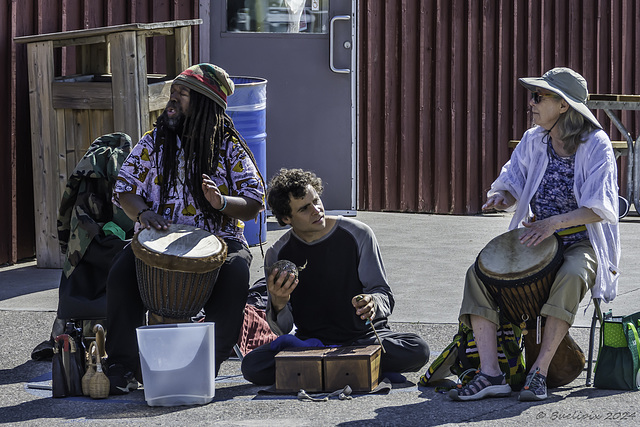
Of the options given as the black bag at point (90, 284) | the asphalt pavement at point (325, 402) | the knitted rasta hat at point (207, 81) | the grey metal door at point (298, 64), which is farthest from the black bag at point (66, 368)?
the grey metal door at point (298, 64)

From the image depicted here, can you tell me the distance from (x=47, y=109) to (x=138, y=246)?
301 cm

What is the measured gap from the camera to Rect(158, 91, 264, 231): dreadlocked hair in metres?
5.42

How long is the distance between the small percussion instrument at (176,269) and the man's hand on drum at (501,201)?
1.25 m

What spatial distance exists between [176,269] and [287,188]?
2.02ft

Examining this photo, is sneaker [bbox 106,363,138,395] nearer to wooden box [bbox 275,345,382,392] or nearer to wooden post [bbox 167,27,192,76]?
wooden box [bbox 275,345,382,392]

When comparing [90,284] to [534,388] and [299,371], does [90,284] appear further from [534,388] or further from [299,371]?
[534,388]

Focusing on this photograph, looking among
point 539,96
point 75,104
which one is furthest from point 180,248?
point 75,104

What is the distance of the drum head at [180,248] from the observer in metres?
4.94

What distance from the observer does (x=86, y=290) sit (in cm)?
564

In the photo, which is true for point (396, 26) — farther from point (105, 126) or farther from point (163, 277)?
point (163, 277)

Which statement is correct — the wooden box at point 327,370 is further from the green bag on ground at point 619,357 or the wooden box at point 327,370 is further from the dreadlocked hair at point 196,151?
the green bag on ground at point 619,357

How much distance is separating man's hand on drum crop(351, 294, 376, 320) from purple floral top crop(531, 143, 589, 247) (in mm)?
943

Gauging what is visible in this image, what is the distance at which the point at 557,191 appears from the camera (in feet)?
16.9

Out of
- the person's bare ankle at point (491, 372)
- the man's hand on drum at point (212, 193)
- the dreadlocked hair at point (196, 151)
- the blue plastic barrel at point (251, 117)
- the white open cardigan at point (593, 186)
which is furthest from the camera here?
the blue plastic barrel at point (251, 117)
